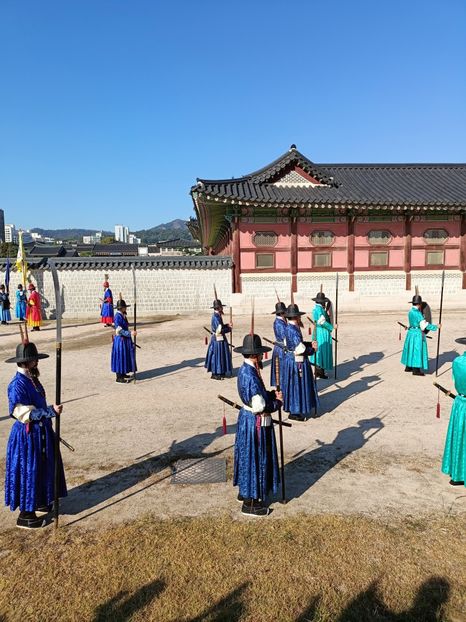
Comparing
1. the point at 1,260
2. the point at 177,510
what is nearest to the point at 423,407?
the point at 177,510

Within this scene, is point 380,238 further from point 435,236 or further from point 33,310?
point 33,310

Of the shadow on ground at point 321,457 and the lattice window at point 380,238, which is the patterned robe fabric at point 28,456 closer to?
the shadow on ground at point 321,457

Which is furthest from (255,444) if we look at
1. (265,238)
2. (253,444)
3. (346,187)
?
(346,187)

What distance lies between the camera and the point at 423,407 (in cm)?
812

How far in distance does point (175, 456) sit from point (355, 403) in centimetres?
379

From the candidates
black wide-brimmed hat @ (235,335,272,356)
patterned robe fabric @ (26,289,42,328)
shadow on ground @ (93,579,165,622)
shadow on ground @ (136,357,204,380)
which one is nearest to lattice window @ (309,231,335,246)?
shadow on ground @ (136,357,204,380)

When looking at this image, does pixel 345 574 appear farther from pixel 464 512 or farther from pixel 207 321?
pixel 207 321

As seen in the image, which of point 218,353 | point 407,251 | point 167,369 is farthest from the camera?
point 407,251

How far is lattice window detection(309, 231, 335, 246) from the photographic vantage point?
2033cm

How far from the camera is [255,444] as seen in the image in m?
4.83

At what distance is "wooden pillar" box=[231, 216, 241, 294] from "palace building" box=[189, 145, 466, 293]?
0.14 feet

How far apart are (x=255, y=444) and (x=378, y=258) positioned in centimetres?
1762

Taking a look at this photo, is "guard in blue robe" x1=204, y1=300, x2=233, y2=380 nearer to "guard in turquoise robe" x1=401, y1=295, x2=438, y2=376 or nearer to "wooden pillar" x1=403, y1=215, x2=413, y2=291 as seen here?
"guard in turquoise robe" x1=401, y1=295, x2=438, y2=376

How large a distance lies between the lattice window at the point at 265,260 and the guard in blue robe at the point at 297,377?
12.4 metres
